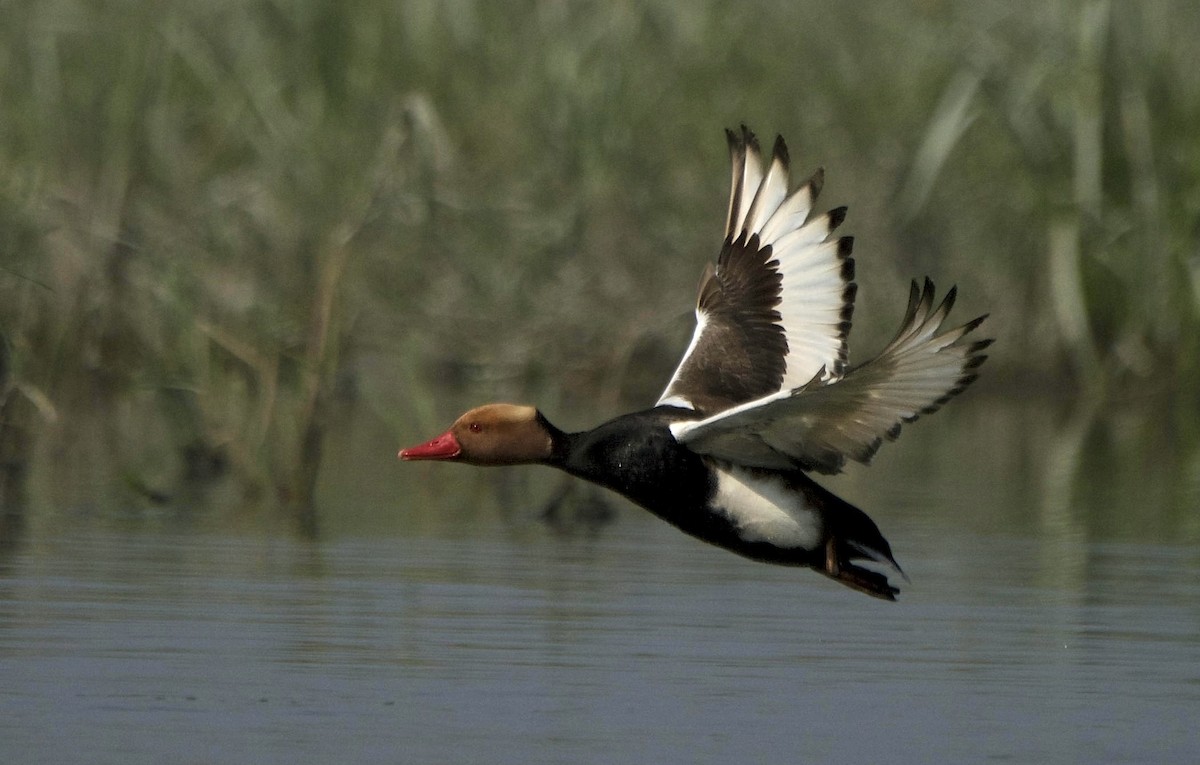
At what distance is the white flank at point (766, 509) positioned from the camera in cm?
656

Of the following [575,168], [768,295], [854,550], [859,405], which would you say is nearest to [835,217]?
[768,295]

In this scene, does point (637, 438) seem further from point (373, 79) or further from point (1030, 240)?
point (1030, 240)

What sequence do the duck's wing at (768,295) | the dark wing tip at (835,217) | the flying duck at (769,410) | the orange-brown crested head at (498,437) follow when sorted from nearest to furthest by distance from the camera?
1. the flying duck at (769,410)
2. the orange-brown crested head at (498,437)
3. the dark wing tip at (835,217)
4. the duck's wing at (768,295)

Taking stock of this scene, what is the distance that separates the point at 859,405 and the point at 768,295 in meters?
1.64

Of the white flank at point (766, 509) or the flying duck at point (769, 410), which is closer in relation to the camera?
the flying duck at point (769, 410)

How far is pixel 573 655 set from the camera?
661 cm

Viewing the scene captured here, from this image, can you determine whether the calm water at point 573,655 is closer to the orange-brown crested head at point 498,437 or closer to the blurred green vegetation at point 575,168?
the orange-brown crested head at point 498,437

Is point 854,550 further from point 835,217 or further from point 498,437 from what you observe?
point 835,217

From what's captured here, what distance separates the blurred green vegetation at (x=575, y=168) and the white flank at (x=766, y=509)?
19.2 feet

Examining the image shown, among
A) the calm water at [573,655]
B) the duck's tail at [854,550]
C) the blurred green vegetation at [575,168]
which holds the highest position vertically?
the blurred green vegetation at [575,168]

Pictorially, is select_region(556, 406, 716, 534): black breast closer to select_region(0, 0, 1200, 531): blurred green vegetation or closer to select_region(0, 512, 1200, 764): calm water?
select_region(0, 512, 1200, 764): calm water

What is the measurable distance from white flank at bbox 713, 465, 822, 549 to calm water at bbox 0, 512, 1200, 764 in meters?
0.37

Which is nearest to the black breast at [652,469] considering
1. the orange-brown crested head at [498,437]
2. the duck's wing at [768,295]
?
the orange-brown crested head at [498,437]

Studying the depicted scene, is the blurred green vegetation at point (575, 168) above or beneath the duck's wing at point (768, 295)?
above
